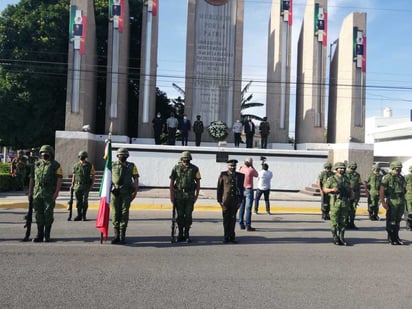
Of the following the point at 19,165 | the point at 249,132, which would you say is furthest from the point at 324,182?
the point at 249,132

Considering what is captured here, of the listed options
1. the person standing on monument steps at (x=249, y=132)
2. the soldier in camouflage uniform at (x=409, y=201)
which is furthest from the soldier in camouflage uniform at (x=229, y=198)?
the person standing on monument steps at (x=249, y=132)

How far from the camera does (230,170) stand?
27.5ft

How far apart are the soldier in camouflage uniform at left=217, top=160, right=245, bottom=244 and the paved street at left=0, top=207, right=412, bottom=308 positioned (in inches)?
12.6

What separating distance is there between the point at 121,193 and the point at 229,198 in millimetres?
2217

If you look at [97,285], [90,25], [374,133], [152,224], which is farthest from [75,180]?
[374,133]

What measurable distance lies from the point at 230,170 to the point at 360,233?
4.05 metres

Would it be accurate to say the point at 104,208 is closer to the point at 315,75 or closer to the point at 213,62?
the point at 213,62

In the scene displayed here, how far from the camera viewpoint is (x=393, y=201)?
8.60 m

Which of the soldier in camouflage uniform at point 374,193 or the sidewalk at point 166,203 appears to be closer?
the soldier in camouflage uniform at point 374,193

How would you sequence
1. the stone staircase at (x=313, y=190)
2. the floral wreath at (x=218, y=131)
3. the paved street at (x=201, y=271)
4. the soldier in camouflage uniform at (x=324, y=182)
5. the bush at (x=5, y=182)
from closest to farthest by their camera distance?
the paved street at (x=201, y=271), the soldier in camouflage uniform at (x=324, y=182), the bush at (x=5, y=182), the stone staircase at (x=313, y=190), the floral wreath at (x=218, y=131)

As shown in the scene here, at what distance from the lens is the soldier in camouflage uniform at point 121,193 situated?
755 cm

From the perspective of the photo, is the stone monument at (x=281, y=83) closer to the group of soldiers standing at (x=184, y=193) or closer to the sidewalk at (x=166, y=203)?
the sidewalk at (x=166, y=203)

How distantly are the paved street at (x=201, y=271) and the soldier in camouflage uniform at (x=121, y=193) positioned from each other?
34cm

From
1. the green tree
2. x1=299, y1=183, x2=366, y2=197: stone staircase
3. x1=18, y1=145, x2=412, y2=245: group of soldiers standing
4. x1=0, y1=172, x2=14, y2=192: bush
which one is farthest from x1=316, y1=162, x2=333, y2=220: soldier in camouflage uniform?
the green tree
